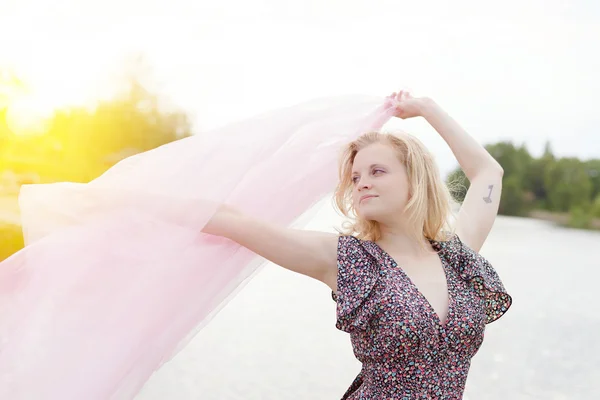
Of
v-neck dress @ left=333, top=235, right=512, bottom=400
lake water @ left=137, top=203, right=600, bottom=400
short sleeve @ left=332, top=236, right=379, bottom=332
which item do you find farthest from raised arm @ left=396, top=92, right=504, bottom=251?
lake water @ left=137, top=203, right=600, bottom=400

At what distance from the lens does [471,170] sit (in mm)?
1713

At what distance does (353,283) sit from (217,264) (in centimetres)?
30

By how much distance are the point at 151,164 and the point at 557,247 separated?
10667 mm

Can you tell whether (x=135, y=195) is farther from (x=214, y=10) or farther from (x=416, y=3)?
(x=416, y=3)

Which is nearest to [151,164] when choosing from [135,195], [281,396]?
[135,195]

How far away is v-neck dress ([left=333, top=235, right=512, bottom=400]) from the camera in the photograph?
1322mm

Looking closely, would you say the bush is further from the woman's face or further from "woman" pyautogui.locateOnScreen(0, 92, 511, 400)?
the woman's face

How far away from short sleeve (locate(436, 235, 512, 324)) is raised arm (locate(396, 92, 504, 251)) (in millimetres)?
117

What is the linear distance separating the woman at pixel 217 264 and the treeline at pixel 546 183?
11.1 metres

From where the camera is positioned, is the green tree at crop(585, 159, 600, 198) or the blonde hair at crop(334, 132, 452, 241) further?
the green tree at crop(585, 159, 600, 198)

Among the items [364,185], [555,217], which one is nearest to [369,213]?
[364,185]

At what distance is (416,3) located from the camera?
404 inches

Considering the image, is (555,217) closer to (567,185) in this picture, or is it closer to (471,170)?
(567,185)

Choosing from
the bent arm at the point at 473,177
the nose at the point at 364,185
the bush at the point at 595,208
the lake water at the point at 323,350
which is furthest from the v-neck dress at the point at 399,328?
the bush at the point at 595,208
